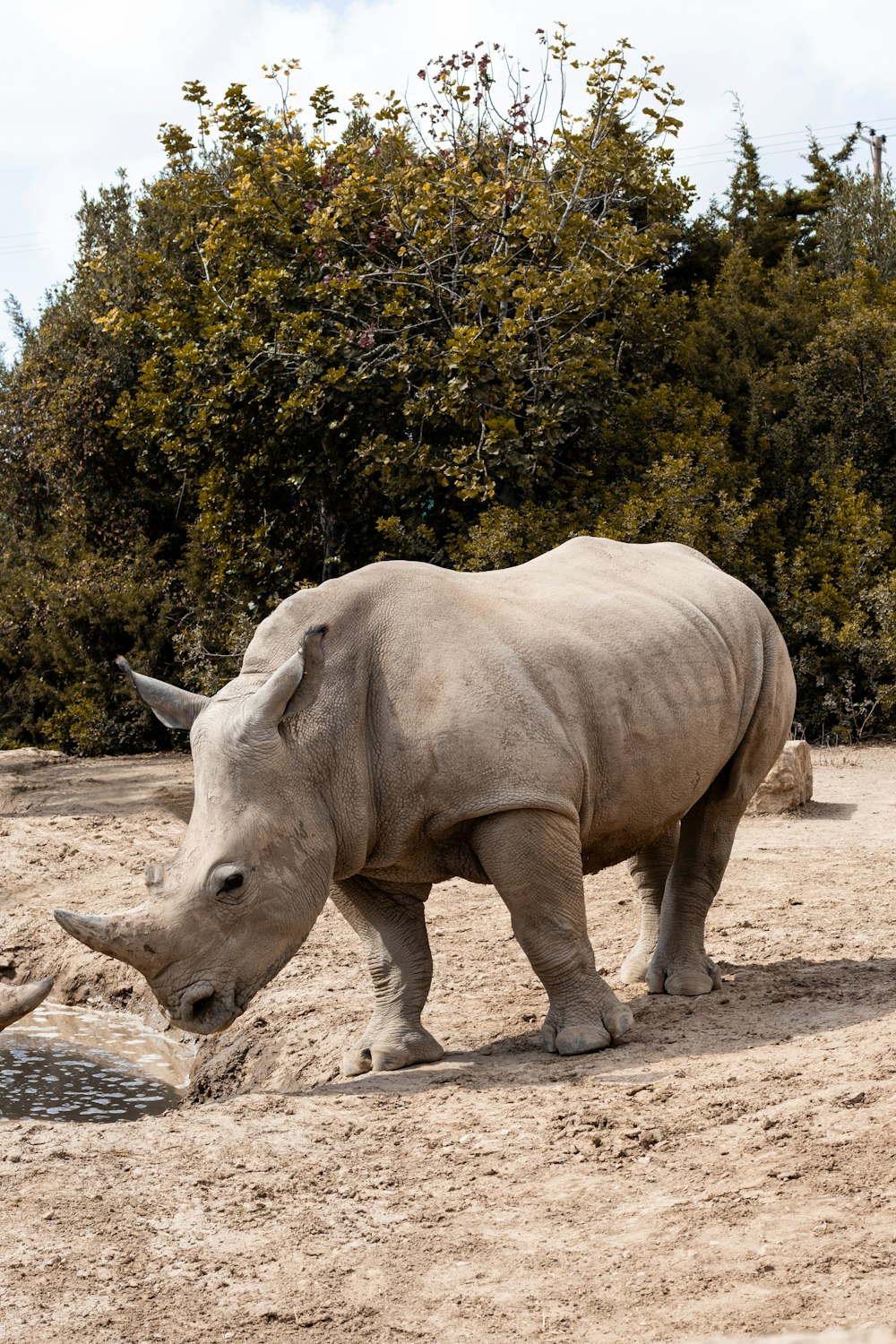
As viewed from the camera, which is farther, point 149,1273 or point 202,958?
point 202,958

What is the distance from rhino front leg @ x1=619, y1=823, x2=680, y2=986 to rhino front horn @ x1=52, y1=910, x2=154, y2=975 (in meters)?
2.69

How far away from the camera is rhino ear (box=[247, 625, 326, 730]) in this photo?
5129 mm

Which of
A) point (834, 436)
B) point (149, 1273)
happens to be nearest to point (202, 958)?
point (149, 1273)

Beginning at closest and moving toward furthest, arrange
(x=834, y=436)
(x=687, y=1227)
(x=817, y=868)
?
1. (x=687, y=1227)
2. (x=817, y=868)
3. (x=834, y=436)

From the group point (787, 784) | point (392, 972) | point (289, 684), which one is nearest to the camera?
point (289, 684)

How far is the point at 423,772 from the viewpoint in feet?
17.5

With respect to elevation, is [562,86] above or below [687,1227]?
above

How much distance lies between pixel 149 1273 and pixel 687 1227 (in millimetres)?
1369

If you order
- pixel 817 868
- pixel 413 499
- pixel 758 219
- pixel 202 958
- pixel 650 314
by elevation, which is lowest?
pixel 817 868

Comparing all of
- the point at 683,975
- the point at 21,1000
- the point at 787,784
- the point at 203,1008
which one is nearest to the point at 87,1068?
the point at 21,1000

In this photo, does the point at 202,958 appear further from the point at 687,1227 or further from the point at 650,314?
the point at 650,314

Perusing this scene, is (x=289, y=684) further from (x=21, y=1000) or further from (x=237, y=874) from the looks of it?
(x=21, y=1000)

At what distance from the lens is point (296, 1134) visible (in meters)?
4.91

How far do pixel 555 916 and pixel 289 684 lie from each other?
51.5 inches
